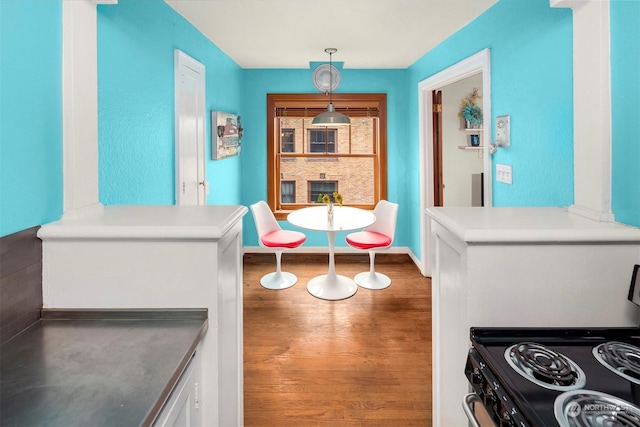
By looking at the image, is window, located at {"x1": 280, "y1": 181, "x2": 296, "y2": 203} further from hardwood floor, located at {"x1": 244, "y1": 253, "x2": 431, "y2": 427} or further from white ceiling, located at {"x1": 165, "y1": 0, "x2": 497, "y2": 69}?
white ceiling, located at {"x1": 165, "y1": 0, "x2": 497, "y2": 69}

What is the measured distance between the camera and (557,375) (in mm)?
977

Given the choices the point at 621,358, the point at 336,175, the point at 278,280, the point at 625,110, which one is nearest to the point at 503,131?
the point at 625,110

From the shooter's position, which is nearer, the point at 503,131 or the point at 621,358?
the point at 621,358

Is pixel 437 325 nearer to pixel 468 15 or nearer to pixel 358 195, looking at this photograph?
pixel 468 15

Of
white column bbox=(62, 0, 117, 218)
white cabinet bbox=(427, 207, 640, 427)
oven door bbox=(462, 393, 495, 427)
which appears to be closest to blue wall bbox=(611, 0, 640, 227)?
white cabinet bbox=(427, 207, 640, 427)

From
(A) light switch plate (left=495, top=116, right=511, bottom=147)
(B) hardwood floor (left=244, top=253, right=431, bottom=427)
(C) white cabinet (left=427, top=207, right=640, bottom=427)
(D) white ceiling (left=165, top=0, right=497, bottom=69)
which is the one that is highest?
(D) white ceiling (left=165, top=0, right=497, bottom=69)

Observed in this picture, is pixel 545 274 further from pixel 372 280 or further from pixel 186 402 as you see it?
pixel 372 280

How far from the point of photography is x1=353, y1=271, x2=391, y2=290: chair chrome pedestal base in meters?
4.01

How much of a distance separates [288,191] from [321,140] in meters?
0.82

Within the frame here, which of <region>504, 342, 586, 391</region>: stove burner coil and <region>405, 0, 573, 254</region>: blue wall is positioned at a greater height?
<region>405, 0, 573, 254</region>: blue wall

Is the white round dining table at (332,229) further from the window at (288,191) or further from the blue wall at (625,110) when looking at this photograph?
the blue wall at (625,110)

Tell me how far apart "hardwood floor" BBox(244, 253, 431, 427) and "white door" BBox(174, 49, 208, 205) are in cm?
115

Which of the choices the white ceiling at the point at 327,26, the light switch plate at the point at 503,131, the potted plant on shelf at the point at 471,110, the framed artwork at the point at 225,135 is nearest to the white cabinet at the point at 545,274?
the light switch plate at the point at 503,131

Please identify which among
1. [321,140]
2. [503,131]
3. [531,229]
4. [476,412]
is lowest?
[476,412]
